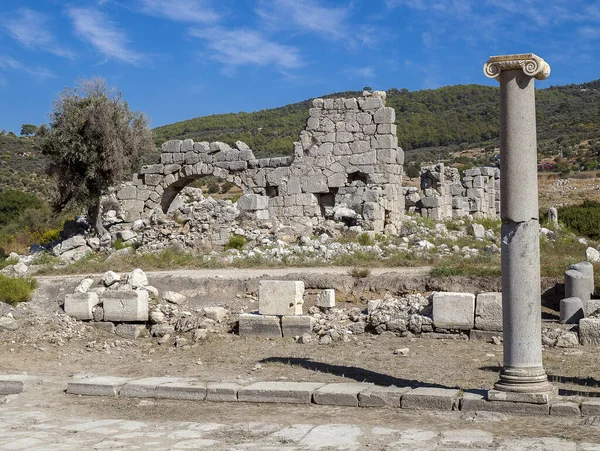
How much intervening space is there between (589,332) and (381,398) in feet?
13.3

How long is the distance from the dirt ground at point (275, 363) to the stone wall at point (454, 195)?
12.4 meters

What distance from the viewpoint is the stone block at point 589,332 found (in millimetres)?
10188

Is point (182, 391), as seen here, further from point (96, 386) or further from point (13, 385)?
point (13, 385)

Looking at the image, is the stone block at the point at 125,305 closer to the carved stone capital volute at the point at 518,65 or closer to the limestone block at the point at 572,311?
the limestone block at the point at 572,311

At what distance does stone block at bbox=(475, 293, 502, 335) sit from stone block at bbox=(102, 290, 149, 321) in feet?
16.8

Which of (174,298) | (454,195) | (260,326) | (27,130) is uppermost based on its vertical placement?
(27,130)

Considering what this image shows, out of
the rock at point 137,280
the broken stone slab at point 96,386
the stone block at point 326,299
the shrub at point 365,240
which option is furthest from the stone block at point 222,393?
the shrub at point 365,240

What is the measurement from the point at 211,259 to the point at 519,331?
31.9 feet

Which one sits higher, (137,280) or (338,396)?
(137,280)

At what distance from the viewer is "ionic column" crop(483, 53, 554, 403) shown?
23.7 feet

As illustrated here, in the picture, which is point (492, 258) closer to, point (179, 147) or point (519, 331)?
point (519, 331)

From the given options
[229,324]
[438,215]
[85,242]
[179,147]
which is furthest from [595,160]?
[229,324]

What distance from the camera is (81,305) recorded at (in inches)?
494

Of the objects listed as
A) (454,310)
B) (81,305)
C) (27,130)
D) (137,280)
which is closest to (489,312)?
(454,310)
